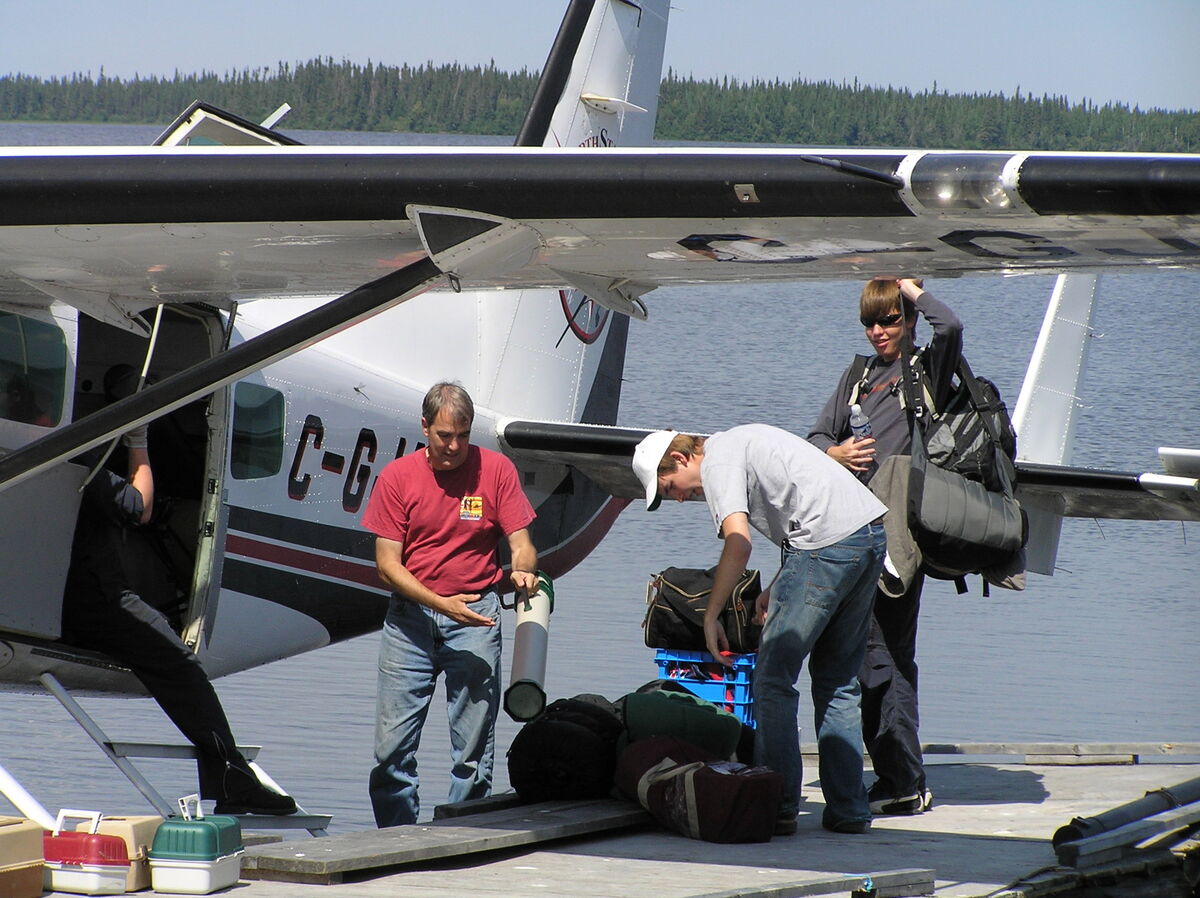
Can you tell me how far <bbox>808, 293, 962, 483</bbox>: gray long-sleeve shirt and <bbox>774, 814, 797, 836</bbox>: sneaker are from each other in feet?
3.99

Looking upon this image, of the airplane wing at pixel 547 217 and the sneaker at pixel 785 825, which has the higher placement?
the airplane wing at pixel 547 217

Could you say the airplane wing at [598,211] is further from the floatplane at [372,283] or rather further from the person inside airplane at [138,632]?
the person inside airplane at [138,632]

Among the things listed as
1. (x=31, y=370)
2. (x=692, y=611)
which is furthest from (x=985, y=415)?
(x=31, y=370)

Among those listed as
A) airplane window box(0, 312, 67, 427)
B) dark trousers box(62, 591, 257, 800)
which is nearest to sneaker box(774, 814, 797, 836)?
dark trousers box(62, 591, 257, 800)

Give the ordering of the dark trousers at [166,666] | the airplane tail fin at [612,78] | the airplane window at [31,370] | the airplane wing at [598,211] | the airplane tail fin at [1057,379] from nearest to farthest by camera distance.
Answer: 1. the airplane wing at [598,211]
2. the airplane window at [31,370]
3. the dark trousers at [166,666]
4. the airplane tail fin at [612,78]
5. the airplane tail fin at [1057,379]

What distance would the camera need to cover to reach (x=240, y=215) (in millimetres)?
3898

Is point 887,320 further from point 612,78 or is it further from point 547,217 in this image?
point 612,78

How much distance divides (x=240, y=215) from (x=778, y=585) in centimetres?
200

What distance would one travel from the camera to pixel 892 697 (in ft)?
17.7

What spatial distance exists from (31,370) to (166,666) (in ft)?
3.62

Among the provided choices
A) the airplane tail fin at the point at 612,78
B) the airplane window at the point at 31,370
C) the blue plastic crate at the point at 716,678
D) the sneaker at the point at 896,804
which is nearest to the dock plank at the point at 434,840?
the blue plastic crate at the point at 716,678

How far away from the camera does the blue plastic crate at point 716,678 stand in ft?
18.6

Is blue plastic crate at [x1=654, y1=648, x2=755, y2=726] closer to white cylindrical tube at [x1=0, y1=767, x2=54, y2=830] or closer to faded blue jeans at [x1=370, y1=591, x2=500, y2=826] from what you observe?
faded blue jeans at [x1=370, y1=591, x2=500, y2=826]

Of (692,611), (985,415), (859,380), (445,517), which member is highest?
(859,380)
